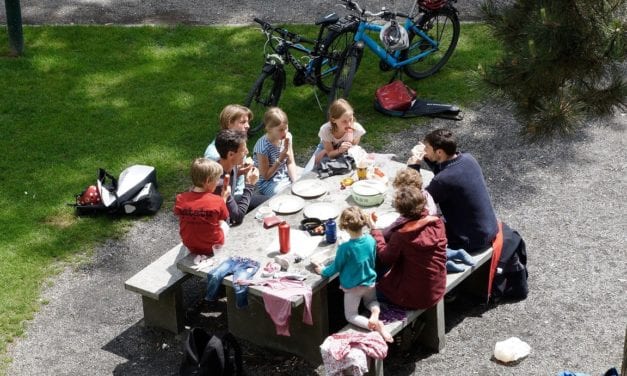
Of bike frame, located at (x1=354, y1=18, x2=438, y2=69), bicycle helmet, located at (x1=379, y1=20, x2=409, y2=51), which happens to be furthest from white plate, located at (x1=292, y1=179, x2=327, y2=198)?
bicycle helmet, located at (x1=379, y1=20, x2=409, y2=51)

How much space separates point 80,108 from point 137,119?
0.79 meters

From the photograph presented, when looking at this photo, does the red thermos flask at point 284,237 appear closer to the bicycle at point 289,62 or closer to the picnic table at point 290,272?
the picnic table at point 290,272

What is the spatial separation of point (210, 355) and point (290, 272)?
0.80 metres

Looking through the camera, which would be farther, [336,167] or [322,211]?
[336,167]

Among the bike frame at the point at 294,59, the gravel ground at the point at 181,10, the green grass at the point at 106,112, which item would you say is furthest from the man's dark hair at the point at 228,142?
the gravel ground at the point at 181,10

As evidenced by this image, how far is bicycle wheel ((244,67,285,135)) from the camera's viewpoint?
33.8ft

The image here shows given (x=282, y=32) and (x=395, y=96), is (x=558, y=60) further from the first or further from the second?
(x=395, y=96)

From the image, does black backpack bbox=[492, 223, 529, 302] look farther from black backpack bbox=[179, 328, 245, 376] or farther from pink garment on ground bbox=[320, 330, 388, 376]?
black backpack bbox=[179, 328, 245, 376]

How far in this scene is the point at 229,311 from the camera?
7215mm

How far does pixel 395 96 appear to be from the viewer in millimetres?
10883

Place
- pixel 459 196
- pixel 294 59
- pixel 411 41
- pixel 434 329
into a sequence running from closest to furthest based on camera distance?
pixel 434 329 < pixel 459 196 < pixel 294 59 < pixel 411 41

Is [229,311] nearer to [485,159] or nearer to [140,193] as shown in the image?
[140,193]

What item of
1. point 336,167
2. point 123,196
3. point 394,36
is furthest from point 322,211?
point 394,36

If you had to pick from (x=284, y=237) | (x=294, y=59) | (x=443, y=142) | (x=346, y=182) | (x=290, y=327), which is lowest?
(x=290, y=327)
